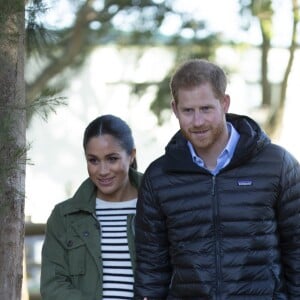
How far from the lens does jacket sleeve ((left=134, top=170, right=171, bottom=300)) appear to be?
13.1 feet

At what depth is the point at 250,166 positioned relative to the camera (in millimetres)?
3910

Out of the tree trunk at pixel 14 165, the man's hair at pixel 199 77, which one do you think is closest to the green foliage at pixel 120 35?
the tree trunk at pixel 14 165

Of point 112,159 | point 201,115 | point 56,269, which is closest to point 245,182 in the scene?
point 201,115

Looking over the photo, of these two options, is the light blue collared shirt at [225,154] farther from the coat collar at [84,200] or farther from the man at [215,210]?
the coat collar at [84,200]

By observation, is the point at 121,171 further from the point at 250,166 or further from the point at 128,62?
the point at 128,62

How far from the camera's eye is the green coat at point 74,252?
4.17 meters

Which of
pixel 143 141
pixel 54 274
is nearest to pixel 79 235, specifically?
pixel 54 274

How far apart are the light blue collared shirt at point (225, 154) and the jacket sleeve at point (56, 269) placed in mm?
722

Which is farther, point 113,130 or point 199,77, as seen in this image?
point 113,130

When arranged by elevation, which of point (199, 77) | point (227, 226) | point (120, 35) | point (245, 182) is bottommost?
point (227, 226)

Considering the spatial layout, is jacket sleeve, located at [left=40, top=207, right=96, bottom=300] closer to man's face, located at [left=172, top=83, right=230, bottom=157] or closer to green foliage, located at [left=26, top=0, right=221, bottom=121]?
man's face, located at [left=172, top=83, right=230, bottom=157]

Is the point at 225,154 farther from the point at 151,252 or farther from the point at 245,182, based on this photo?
the point at 151,252

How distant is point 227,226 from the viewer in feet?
12.6

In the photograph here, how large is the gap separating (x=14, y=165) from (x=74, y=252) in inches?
18.3
